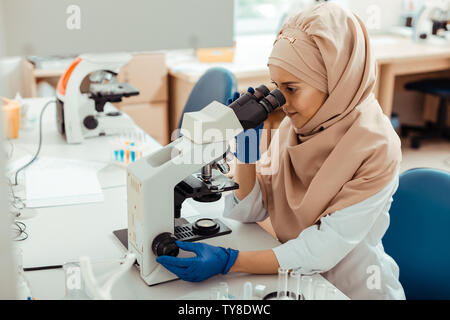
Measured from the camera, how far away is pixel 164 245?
45.1 inches

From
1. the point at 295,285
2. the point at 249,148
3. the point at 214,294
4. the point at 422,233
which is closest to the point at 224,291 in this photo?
the point at 214,294

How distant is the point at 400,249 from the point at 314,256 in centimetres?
37

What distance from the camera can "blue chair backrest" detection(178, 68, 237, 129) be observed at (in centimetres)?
236

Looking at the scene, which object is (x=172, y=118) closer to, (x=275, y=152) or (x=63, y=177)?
(x=63, y=177)

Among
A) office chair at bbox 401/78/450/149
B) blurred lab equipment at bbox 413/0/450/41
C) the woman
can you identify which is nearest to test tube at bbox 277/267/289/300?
the woman

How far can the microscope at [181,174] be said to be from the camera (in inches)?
44.1

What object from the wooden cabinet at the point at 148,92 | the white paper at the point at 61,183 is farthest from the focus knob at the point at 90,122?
the wooden cabinet at the point at 148,92

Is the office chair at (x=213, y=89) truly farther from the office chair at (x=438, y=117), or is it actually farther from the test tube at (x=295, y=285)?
the office chair at (x=438, y=117)

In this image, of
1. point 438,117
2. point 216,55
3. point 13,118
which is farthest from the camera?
point 438,117

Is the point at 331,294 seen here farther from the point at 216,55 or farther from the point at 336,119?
the point at 216,55

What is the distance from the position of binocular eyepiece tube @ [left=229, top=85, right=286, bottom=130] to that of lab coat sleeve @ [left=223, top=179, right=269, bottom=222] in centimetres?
34

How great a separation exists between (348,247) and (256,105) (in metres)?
0.41

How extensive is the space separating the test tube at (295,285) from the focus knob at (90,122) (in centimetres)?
133

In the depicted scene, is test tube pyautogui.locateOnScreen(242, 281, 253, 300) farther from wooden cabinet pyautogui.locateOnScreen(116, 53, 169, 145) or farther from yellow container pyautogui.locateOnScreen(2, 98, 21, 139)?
wooden cabinet pyautogui.locateOnScreen(116, 53, 169, 145)
